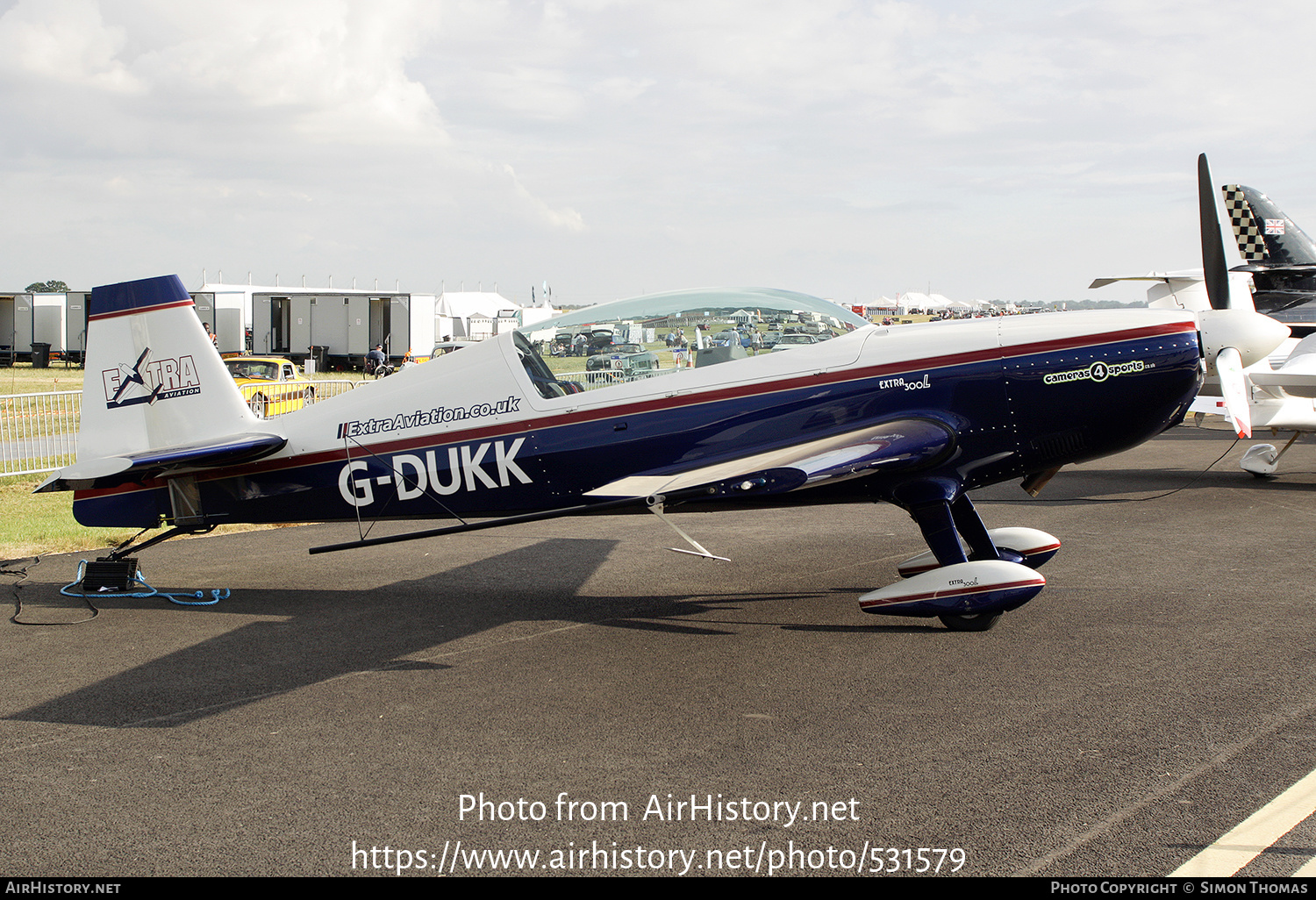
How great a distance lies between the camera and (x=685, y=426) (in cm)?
656

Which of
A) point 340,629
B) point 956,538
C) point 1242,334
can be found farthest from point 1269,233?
point 340,629

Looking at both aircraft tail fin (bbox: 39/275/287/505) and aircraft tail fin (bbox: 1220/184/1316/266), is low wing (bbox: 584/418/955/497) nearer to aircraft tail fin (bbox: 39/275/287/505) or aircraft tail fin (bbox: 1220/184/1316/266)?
aircraft tail fin (bbox: 39/275/287/505)

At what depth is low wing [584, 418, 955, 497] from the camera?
18.4 feet

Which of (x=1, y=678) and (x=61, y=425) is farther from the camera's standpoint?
(x=61, y=425)

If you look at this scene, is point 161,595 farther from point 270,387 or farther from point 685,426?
point 270,387

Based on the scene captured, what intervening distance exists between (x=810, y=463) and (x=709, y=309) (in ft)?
5.29

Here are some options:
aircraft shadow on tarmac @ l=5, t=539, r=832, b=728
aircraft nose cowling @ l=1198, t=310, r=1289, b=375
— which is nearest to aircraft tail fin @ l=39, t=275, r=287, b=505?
aircraft shadow on tarmac @ l=5, t=539, r=832, b=728

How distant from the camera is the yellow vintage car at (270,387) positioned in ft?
58.3

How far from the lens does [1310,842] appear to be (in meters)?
3.38

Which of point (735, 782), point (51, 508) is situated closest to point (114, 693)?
point (735, 782)

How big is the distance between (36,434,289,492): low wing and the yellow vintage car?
7999 mm

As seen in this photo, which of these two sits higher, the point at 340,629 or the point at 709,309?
the point at 709,309

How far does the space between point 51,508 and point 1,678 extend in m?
7.06
